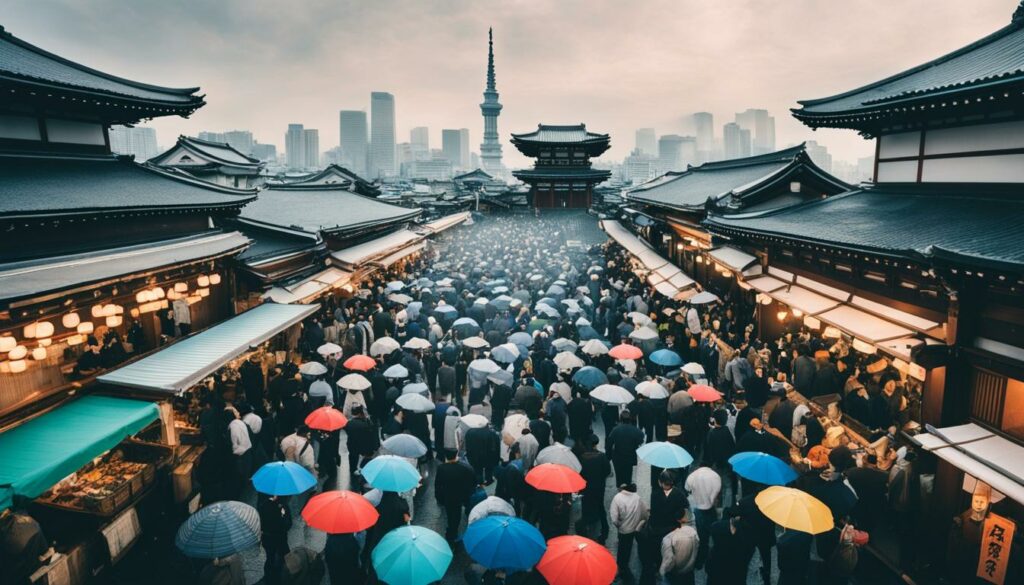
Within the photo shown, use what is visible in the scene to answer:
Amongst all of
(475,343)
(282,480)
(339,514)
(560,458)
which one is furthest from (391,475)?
(475,343)

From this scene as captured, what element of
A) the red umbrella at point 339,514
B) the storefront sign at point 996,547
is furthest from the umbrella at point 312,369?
the storefront sign at point 996,547

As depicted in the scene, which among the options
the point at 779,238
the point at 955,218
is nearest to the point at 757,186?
the point at 779,238

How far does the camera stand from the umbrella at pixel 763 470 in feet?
27.1

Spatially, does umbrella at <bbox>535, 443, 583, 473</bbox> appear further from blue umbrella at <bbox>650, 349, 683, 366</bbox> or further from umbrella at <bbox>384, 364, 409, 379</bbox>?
blue umbrella at <bbox>650, 349, 683, 366</bbox>

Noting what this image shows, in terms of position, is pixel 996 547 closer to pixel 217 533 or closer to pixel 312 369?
pixel 217 533

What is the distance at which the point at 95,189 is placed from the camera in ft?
39.0

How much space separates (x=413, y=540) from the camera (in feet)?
21.4

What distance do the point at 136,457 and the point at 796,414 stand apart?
1277cm

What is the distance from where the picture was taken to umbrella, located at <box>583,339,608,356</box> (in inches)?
571

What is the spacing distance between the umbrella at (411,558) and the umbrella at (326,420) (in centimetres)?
416

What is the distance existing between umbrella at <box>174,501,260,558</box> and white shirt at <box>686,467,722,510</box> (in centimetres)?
644

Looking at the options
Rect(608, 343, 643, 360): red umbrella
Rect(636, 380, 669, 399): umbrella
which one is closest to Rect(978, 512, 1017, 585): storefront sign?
Rect(636, 380, 669, 399): umbrella

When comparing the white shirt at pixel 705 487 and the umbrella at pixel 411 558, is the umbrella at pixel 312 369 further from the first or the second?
the white shirt at pixel 705 487

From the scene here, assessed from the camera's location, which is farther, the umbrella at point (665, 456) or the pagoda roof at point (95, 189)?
the pagoda roof at point (95, 189)
